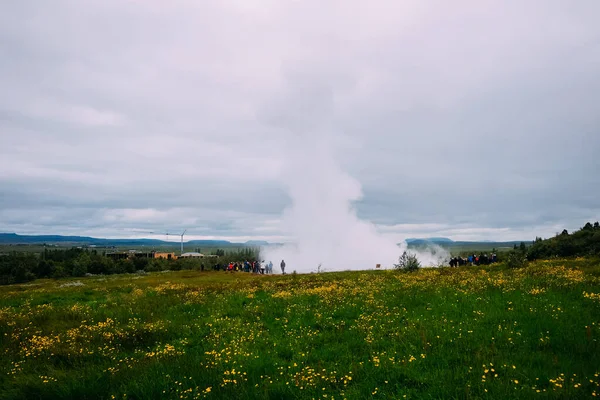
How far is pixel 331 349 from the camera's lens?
36.5 ft

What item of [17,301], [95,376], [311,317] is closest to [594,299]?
[311,317]

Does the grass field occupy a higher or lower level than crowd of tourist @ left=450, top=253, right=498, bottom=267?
higher

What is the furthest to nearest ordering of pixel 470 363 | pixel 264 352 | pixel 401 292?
pixel 401 292 < pixel 264 352 < pixel 470 363

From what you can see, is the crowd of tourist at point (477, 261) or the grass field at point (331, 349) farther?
the crowd of tourist at point (477, 261)

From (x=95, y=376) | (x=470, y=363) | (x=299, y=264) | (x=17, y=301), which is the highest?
(x=470, y=363)

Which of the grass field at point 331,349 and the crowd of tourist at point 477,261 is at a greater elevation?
the grass field at point 331,349

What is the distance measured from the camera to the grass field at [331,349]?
27.7 feet

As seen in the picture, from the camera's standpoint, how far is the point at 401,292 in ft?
65.1

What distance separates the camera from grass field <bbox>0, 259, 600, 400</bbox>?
843 cm

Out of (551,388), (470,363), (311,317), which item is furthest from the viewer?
(311,317)

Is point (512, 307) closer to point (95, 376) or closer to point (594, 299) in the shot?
point (594, 299)

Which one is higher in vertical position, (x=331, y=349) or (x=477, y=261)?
(x=331, y=349)

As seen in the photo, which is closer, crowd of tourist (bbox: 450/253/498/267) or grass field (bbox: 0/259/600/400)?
grass field (bbox: 0/259/600/400)

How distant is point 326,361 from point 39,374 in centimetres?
805
